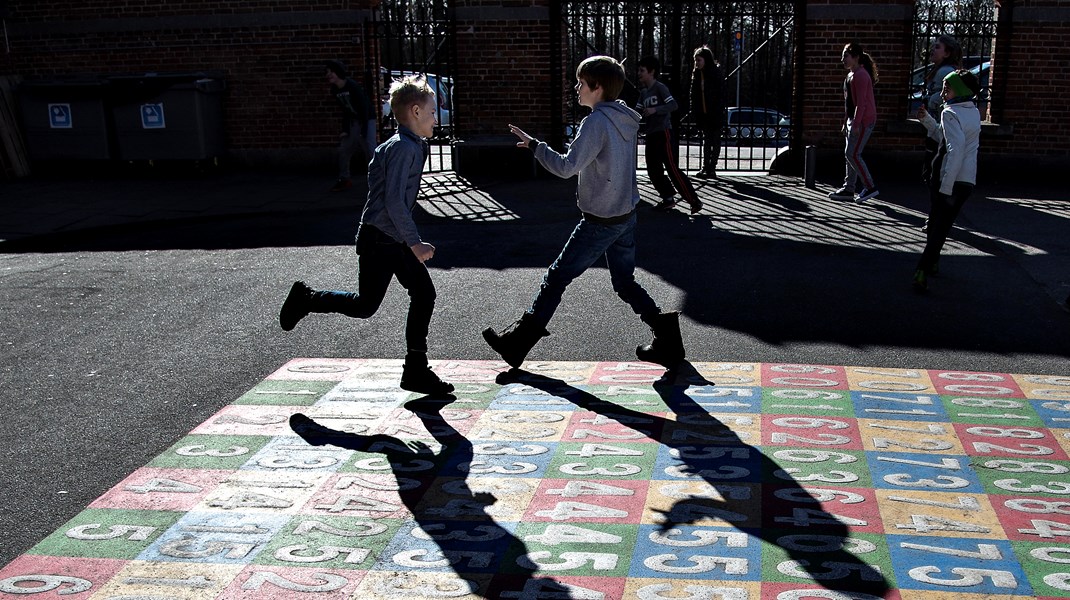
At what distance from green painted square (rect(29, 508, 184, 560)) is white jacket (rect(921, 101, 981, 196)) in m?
6.09

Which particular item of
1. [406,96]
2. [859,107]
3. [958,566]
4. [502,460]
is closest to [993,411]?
[958,566]

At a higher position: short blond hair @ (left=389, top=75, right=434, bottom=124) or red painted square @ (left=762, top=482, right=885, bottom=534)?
short blond hair @ (left=389, top=75, right=434, bottom=124)

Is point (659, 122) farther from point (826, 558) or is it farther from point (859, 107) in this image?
point (826, 558)

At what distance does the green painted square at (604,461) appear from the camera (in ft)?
15.8

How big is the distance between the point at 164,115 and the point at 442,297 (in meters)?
9.44

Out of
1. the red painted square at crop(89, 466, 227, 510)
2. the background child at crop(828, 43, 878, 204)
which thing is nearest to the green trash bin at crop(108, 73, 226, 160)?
the background child at crop(828, 43, 878, 204)

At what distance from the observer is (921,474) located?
4.75 metres

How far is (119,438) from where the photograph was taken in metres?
5.43

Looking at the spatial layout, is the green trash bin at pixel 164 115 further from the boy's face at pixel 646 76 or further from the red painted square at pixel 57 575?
the red painted square at pixel 57 575

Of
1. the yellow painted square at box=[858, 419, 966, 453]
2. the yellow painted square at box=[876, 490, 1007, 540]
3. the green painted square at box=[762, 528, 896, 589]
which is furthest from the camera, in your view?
the yellow painted square at box=[858, 419, 966, 453]

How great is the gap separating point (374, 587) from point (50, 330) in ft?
15.9

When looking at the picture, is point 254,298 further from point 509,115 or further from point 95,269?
point 509,115

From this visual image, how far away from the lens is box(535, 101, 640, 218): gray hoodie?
19.3ft

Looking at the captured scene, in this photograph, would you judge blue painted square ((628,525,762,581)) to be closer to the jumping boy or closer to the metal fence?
the jumping boy
